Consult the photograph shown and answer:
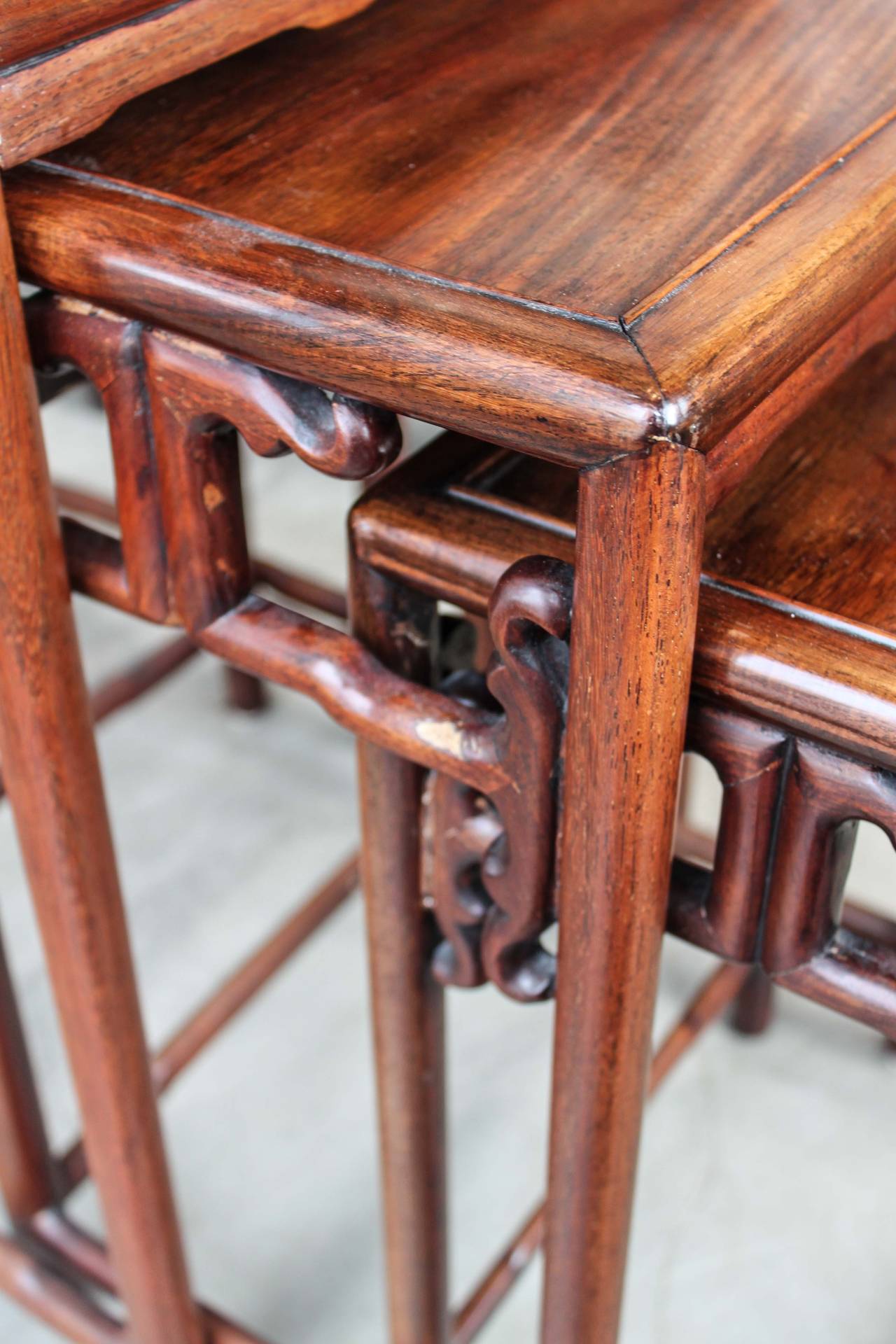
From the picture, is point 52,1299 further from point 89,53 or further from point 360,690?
point 89,53

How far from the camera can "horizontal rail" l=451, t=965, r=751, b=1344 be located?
935 mm

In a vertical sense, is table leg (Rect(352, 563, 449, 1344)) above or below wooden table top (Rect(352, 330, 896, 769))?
below

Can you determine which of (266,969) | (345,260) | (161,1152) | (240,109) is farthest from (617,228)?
(266,969)

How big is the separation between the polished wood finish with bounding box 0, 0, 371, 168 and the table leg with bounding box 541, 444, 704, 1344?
0.79 feet

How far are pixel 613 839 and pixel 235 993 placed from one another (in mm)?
678

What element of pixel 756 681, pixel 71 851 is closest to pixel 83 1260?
pixel 71 851

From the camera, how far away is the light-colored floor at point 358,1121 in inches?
41.8

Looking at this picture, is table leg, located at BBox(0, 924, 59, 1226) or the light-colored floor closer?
table leg, located at BBox(0, 924, 59, 1226)

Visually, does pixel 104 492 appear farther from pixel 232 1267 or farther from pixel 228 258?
pixel 228 258

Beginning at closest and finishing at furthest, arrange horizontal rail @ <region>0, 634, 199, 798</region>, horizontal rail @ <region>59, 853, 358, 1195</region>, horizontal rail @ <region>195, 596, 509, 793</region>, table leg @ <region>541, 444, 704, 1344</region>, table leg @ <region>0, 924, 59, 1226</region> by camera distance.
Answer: table leg @ <region>541, 444, 704, 1344</region> → horizontal rail @ <region>195, 596, 509, 793</region> → table leg @ <region>0, 924, 59, 1226</region> → horizontal rail @ <region>59, 853, 358, 1195</region> → horizontal rail @ <region>0, 634, 199, 798</region>

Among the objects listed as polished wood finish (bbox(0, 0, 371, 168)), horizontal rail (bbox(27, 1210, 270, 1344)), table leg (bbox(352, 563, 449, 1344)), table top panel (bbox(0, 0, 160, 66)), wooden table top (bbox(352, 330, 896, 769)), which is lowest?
horizontal rail (bbox(27, 1210, 270, 1344))

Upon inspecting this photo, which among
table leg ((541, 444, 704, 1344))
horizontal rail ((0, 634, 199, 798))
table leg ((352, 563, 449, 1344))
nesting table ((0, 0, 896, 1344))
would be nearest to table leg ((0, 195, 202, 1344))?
nesting table ((0, 0, 896, 1344))

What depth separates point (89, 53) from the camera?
512 millimetres

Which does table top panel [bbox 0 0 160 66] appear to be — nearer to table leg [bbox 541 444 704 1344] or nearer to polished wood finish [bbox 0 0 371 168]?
polished wood finish [bbox 0 0 371 168]
